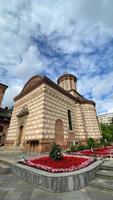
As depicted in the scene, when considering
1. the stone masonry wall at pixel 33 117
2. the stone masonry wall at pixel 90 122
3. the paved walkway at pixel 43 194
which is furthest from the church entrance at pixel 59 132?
the paved walkway at pixel 43 194

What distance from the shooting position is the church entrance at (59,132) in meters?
14.4

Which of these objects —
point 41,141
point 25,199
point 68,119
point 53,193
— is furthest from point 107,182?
point 68,119

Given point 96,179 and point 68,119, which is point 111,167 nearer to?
point 96,179

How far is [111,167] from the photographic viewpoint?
19.7 feet

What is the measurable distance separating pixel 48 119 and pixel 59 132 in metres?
2.42

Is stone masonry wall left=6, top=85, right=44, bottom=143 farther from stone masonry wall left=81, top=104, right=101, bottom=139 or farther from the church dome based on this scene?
the church dome

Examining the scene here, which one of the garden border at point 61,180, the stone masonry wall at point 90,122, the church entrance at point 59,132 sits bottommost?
the garden border at point 61,180

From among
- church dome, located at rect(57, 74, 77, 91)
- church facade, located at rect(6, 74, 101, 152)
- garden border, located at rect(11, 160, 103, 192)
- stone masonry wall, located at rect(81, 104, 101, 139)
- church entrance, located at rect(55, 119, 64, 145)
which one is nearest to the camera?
garden border, located at rect(11, 160, 103, 192)

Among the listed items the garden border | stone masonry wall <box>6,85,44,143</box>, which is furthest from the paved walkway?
stone masonry wall <box>6,85,44,143</box>

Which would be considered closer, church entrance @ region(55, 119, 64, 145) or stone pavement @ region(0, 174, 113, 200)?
stone pavement @ region(0, 174, 113, 200)

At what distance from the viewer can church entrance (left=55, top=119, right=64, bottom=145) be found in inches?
569

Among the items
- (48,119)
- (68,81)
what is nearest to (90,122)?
(68,81)

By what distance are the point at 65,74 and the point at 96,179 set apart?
22806 mm

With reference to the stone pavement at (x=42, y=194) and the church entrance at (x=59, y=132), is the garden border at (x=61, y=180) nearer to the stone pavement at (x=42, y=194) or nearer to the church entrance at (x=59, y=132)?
the stone pavement at (x=42, y=194)
